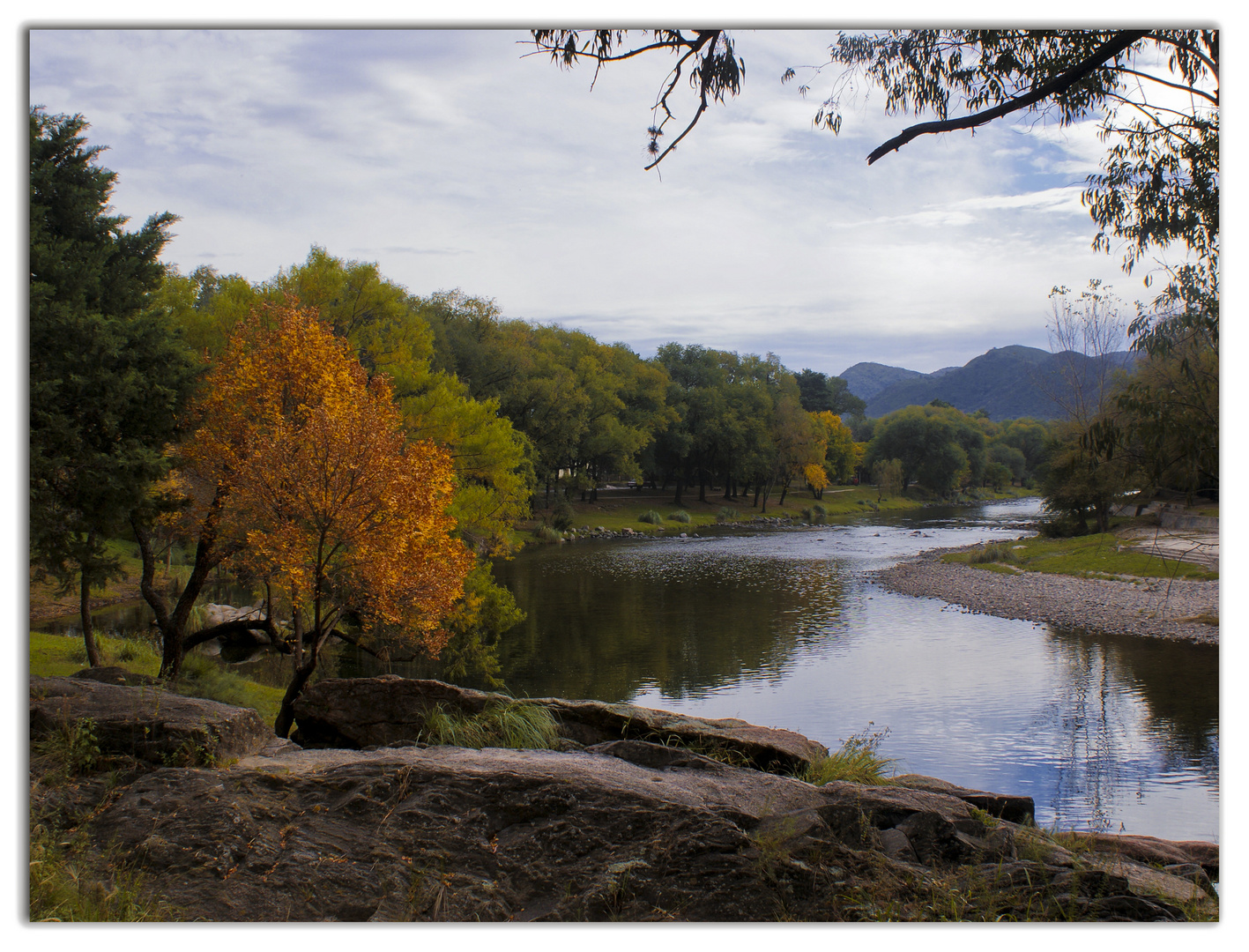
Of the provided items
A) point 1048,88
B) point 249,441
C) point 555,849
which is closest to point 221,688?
point 249,441

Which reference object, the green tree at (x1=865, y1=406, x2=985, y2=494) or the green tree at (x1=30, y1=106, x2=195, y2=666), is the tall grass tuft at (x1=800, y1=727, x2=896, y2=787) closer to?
the green tree at (x1=30, y1=106, x2=195, y2=666)

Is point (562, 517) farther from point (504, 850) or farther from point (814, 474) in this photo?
point (504, 850)

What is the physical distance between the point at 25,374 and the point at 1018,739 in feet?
37.4

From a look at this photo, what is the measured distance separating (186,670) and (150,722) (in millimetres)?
7795

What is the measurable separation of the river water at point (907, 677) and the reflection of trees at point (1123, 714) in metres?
0.03

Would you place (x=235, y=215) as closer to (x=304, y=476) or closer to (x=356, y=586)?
(x=304, y=476)

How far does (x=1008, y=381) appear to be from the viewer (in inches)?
337

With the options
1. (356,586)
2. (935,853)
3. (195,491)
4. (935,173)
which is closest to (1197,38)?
(935,173)

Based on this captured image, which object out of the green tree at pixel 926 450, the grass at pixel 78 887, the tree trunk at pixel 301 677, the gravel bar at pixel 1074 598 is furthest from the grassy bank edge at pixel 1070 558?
the green tree at pixel 926 450

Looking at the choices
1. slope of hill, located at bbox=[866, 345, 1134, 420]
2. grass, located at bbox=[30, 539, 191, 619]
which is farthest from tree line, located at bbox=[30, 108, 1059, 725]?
slope of hill, located at bbox=[866, 345, 1134, 420]

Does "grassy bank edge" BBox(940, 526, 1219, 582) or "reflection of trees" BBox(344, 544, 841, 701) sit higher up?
"grassy bank edge" BBox(940, 526, 1219, 582)

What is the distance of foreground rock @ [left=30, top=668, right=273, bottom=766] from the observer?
452 cm

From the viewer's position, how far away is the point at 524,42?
17.4 ft

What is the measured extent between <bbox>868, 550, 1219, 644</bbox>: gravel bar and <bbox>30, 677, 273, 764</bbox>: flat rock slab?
38.9 feet
